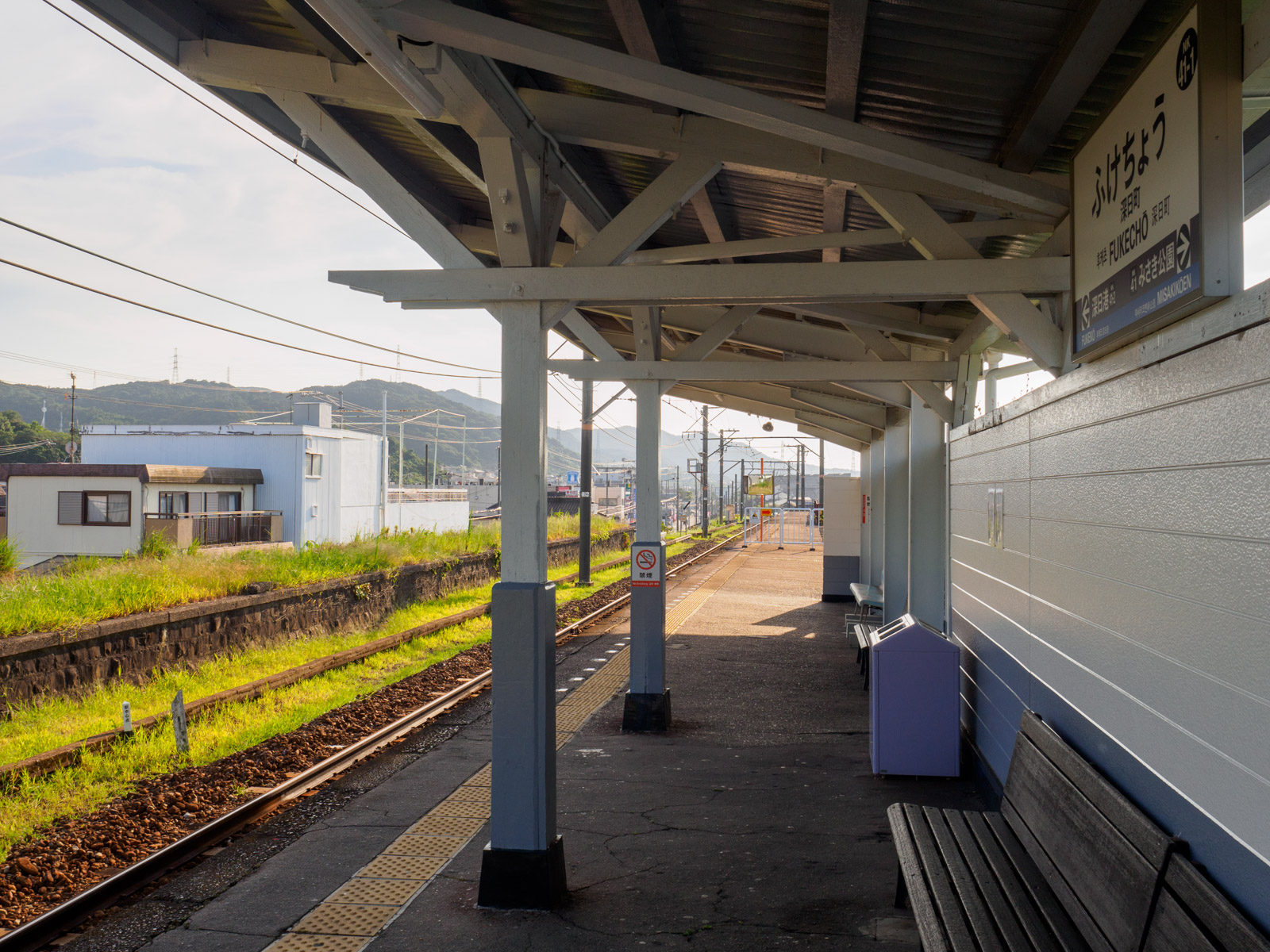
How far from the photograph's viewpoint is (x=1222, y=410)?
2.49 m

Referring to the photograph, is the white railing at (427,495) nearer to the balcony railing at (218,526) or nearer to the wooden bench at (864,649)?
the balcony railing at (218,526)

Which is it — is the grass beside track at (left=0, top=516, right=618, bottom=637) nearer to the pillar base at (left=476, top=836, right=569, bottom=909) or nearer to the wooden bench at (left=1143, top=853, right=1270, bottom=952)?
the pillar base at (left=476, top=836, right=569, bottom=909)

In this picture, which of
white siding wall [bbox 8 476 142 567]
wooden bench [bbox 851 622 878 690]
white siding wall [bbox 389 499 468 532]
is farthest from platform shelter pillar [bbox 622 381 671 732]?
white siding wall [bbox 389 499 468 532]

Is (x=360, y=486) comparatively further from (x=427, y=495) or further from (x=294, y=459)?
(x=427, y=495)

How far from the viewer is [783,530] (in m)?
31.7

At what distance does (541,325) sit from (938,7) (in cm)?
222

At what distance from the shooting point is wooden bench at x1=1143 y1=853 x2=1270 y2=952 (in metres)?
2.16

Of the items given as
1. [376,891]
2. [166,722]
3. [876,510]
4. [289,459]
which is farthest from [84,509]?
[376,891]

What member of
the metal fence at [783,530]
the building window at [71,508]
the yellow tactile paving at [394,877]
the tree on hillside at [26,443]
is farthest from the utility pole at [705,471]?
the tree on hillside at [26,443]

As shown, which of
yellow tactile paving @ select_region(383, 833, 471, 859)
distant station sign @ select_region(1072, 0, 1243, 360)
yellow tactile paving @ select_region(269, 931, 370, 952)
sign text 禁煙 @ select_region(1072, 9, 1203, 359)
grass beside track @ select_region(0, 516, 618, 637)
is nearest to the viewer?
distant station sign @ select_region(1072, 0, 1243, 360)

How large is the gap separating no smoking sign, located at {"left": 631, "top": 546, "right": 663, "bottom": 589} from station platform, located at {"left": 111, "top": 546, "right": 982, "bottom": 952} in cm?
116

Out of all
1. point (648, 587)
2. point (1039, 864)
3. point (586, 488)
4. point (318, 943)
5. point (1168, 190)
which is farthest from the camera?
point (586, 488)

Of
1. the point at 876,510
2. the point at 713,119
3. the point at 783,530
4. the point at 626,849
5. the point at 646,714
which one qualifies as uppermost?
the point at 713,119

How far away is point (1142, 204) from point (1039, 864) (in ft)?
7.57
